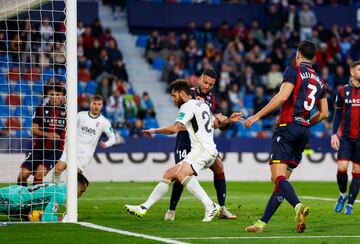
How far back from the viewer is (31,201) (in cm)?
1341

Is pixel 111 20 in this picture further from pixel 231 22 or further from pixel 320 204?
pixel 320 204

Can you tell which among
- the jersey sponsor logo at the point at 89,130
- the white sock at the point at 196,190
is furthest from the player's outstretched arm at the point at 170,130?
the jersey sponsor logo at the point at 89,130

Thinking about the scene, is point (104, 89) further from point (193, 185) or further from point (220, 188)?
point (193, 185)

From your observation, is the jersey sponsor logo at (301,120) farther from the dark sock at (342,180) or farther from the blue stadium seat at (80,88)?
the blue stadium seat at (80,88)

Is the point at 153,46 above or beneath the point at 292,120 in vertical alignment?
above

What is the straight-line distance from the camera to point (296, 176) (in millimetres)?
27109

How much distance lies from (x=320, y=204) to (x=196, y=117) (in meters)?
4.59

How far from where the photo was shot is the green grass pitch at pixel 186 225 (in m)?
10.8

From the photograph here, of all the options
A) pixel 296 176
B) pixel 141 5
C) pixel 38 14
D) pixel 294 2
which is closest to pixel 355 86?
pixel 38 14

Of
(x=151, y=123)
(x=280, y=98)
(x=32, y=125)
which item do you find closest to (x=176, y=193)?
(x=280, y=98)

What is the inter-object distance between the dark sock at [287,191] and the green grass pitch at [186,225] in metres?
0.38

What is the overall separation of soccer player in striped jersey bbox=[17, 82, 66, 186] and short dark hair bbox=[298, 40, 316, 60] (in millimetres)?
4713

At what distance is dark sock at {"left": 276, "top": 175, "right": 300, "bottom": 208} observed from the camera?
1135 centimetres

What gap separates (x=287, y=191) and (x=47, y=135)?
5502 millimetres
